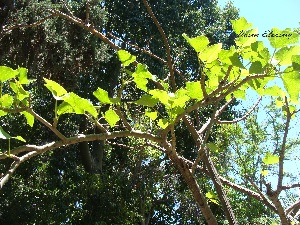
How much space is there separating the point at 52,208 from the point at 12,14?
2543mm

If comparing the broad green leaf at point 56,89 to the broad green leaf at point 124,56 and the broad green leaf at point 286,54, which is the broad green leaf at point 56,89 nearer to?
the broad green leaf at point 124,56

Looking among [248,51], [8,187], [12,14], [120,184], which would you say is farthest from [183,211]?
[248,51]

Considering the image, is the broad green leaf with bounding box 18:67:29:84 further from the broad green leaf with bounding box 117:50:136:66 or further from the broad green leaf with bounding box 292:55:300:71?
the broad green leaf with bounding box 292:55:300:71

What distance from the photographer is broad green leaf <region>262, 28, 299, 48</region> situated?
1.20 ft

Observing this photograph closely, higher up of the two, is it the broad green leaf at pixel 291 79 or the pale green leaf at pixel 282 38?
the pale green leaf at pixel 282 38

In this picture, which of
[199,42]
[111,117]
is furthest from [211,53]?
[111,117]

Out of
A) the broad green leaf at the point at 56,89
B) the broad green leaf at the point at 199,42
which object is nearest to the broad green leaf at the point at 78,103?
the broad green leaf at the point at 56,89

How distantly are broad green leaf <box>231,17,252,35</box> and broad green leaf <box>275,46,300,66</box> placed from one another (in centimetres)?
6

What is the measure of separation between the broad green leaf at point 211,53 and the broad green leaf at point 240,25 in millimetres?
40

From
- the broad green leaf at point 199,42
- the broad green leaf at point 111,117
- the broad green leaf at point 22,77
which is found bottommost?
the broad green leaf at point 111,117

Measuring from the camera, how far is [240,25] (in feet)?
1.33

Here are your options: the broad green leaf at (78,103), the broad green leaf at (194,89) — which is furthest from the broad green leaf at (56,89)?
the broad green leaf at (194,89)

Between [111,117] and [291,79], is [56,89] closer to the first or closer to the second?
[111,117]

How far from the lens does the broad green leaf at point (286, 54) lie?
363 millimetres
